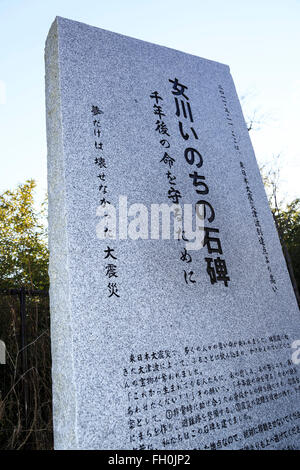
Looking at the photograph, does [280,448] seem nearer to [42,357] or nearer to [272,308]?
[272,308]

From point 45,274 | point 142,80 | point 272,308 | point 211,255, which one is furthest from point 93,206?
point 45,274

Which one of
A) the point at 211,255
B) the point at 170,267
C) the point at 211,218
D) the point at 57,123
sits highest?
the point at 57,123

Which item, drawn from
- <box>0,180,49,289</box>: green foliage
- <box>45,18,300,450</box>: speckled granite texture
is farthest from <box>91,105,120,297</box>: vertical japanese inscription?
<box>0,180,49,289</box>: green foliage

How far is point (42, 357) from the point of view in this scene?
3.17m

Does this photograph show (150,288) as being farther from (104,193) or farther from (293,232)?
(293,232)

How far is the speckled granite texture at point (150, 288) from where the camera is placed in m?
1.70

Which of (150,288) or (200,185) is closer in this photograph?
(150,288)

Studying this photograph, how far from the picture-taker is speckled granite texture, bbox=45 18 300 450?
1.70 metres

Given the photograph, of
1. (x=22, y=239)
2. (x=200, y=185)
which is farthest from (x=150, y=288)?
(x=22, y=239)

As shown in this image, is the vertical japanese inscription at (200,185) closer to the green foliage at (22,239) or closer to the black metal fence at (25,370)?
the black metal fence at (25,370)

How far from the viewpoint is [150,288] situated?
204 cm

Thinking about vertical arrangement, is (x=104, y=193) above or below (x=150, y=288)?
above

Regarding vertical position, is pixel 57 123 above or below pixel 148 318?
above
